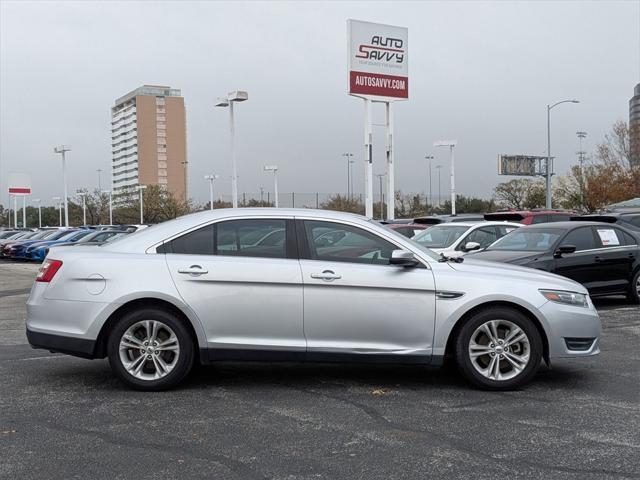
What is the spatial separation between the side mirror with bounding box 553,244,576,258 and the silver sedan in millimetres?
5095

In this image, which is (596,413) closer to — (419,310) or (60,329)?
(419,310)

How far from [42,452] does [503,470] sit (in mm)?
2892

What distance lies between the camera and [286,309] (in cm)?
600

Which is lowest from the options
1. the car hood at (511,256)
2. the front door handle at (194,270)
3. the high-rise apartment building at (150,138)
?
the car hood at (511,256)

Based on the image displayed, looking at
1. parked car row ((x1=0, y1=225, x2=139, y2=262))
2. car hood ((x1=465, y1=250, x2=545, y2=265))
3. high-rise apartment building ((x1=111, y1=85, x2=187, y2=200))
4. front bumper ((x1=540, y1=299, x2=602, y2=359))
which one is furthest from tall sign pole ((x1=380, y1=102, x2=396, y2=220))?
high-rise apartment building ((x1=111, y1=85, x2=187, y2=200))

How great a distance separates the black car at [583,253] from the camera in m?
11.2

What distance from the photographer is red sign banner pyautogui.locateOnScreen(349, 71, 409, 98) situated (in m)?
32.6

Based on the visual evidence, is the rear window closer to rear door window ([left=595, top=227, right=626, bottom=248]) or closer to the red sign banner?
rear door window ([left=595, top=227, right=626, bottom=248])

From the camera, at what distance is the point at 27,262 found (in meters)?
31.8

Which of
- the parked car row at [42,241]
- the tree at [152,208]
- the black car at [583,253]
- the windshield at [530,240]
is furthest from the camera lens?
the tree at [152,208]

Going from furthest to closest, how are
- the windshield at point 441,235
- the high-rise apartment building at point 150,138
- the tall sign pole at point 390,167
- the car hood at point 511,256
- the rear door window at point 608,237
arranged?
the high-rise apartment building at point 150,138, the tall sign pole at point 390,167, the windshield at point 441,235, the rear door window at point 608,237, the car hood at point 511,256

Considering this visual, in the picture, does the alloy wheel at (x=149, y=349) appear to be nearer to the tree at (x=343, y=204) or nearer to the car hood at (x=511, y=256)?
the car hood at (x=511, y=256)

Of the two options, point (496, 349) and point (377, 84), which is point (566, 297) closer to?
point (496, 349)

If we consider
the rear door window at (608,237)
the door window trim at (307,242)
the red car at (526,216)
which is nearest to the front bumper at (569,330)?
the door window trim at (307,242)
